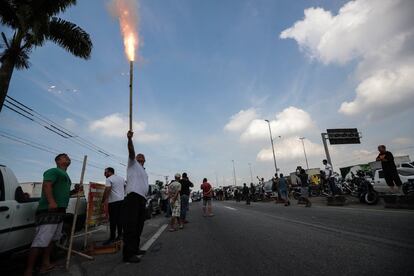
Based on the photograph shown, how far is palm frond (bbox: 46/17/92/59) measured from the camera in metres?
12.8

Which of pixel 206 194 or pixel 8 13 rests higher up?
pixel 8 13

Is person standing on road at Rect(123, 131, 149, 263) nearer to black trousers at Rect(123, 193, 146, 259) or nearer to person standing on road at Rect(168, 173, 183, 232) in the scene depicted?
black trousers at Rect(123, 193, 146, 259)

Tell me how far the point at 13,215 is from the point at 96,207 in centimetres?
200

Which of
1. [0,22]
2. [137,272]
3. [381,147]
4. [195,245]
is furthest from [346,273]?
[0,22]

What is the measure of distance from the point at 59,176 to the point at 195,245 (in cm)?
283

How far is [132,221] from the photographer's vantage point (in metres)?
4.84

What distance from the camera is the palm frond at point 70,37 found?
42.0 ft

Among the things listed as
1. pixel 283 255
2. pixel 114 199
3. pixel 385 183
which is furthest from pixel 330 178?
pixel 283 255

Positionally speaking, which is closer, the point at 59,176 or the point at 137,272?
the point at 137,272

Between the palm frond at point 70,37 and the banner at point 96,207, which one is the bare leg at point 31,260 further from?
the palm frond at point 70,37

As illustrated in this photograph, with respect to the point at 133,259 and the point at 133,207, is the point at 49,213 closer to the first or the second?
the point at 133,207

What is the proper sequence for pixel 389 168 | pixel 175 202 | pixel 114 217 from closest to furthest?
pixel 114 217, pixel 175 202, pixel 389 168

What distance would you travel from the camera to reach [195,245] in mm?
5766

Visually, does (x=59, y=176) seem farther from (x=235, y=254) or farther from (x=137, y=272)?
(x=235, y=254)
